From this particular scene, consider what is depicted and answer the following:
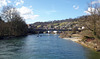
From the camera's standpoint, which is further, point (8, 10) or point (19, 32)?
point (19, 32)

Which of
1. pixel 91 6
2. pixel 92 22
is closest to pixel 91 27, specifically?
pixel 92 22

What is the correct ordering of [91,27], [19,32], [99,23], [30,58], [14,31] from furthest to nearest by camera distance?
[19,32] → [14,31] → [91,27] → [99,23] → [30,58]

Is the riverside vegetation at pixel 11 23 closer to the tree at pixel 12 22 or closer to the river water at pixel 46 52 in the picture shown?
the tree at pixel 12 22

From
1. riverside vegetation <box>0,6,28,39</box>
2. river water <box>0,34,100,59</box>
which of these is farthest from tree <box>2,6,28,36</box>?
river water <box>0,34,100,59</box>

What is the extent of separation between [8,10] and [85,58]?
5879cm

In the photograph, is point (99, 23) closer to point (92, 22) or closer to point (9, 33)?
point (92, 22)

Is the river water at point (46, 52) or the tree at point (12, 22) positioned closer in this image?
the river water at point (46, 52)

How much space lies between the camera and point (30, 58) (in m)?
21.0

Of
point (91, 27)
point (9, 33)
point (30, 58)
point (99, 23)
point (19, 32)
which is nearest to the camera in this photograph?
point (30, 58)

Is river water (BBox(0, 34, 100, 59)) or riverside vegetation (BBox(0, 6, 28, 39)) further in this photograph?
riverside vegetation (BBox(0, 6, 28, 39))

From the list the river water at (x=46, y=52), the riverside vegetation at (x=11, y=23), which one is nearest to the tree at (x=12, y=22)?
the riverside vegetation at (x=11, y=23)

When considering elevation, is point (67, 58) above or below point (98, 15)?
below

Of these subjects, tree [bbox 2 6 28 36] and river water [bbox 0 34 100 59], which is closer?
river water [bbox 0 34 100 59]

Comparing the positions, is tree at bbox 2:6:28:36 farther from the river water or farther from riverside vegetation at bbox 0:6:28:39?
the river water
